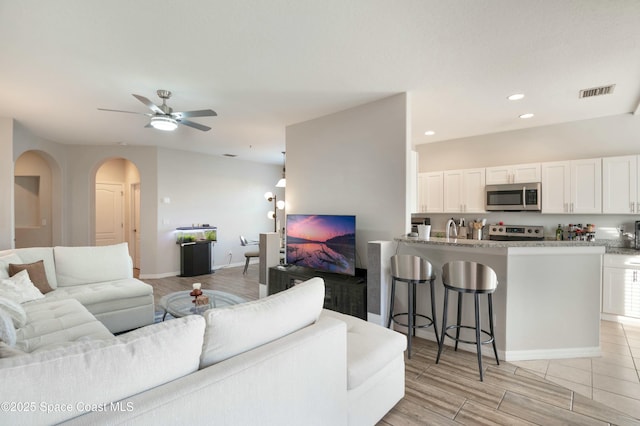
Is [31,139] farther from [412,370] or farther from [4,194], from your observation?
[412,370]

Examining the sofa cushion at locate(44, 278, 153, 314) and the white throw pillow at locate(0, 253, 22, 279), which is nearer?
the white throw pillow at locate(0, 253, 22, 279)

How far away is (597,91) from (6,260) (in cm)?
674

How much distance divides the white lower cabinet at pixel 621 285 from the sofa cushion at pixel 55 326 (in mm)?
5605

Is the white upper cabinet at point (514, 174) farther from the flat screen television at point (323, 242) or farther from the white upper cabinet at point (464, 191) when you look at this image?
the flat screen television at point (323, 242)

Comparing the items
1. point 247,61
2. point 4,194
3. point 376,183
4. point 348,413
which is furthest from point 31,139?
point 348,413

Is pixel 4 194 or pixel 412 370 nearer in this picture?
pixel 412 370

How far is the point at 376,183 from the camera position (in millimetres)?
3822

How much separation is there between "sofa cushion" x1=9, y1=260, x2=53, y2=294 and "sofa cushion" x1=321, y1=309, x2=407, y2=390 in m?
3.38

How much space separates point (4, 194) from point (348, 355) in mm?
5625

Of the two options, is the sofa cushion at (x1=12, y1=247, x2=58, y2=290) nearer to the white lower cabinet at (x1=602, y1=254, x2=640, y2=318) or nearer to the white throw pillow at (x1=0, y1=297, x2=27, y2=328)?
the white throw pillow at (x1=0, y1=297, x2=27, y2=328)

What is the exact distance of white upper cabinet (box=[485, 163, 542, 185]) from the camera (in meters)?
4.62

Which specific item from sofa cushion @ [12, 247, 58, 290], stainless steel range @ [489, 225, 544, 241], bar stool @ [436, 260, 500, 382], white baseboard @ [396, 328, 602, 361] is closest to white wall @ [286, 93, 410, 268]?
bar stool @ [436, 260, 500, 382]

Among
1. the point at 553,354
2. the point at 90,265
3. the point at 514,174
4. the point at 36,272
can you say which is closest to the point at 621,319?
the point at 553,354

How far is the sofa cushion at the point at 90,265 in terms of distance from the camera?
3630 millimetres
